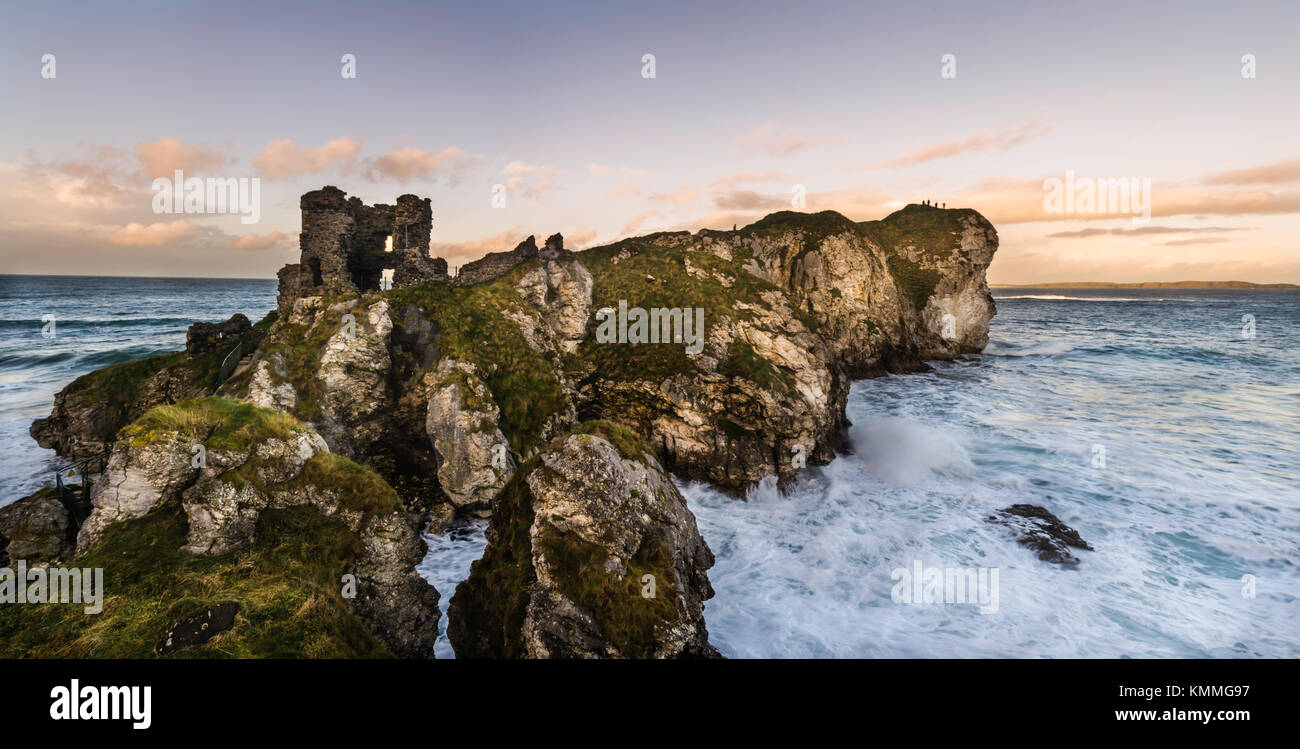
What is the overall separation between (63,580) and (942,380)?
4739 centimetres

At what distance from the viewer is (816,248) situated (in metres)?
44.2

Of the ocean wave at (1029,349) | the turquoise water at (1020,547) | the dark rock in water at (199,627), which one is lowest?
the turquoise water at (1020,547)

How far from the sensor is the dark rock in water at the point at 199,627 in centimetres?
646

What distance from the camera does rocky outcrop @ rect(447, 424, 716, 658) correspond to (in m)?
8.99

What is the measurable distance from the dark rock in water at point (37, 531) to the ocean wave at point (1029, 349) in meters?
68.5

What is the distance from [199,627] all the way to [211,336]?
2401 centimetres

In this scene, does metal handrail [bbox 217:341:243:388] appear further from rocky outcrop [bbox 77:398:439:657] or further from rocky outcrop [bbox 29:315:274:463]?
rocky outcrop [bbox 77:398:439:657]

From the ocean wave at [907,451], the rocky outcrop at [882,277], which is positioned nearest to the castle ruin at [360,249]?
the rocky outcrop at [882,277]

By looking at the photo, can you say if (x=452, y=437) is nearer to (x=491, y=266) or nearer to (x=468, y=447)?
(x=468, y=447)

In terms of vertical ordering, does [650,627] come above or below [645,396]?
below

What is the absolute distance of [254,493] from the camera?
890 centimetres

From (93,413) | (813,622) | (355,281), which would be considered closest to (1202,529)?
(813,622)

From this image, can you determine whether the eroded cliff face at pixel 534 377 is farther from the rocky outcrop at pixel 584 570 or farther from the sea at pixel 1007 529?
the rocky outcrop at pixel 584 570
